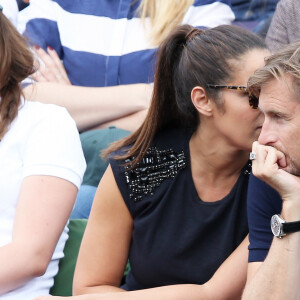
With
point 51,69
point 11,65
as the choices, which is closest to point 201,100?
point 11,65

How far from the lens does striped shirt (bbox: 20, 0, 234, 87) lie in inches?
148

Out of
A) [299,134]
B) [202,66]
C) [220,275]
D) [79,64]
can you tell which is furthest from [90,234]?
[79,64]

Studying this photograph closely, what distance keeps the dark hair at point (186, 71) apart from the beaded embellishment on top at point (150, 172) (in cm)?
3

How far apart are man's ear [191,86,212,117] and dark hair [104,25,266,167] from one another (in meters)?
0.02

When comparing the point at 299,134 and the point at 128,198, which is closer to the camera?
the point at 299,134

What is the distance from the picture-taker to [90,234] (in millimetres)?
2738

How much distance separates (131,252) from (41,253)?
0.39m

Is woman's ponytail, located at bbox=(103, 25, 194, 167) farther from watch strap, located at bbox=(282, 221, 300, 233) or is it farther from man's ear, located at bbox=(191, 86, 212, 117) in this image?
watch strap, located at bbox=(282, 221, 300, 233)

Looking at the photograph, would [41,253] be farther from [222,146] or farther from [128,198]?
[222,146]

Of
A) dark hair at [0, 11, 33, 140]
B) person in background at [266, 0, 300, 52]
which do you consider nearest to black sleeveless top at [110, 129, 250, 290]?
dark hair at [0, 11, 33, 140]

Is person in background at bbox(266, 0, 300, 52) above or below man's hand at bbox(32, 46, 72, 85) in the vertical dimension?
above

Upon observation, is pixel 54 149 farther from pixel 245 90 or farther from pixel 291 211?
pixel 291 211

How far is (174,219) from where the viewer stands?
266 centimetres

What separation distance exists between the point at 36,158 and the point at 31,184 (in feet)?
0.35
